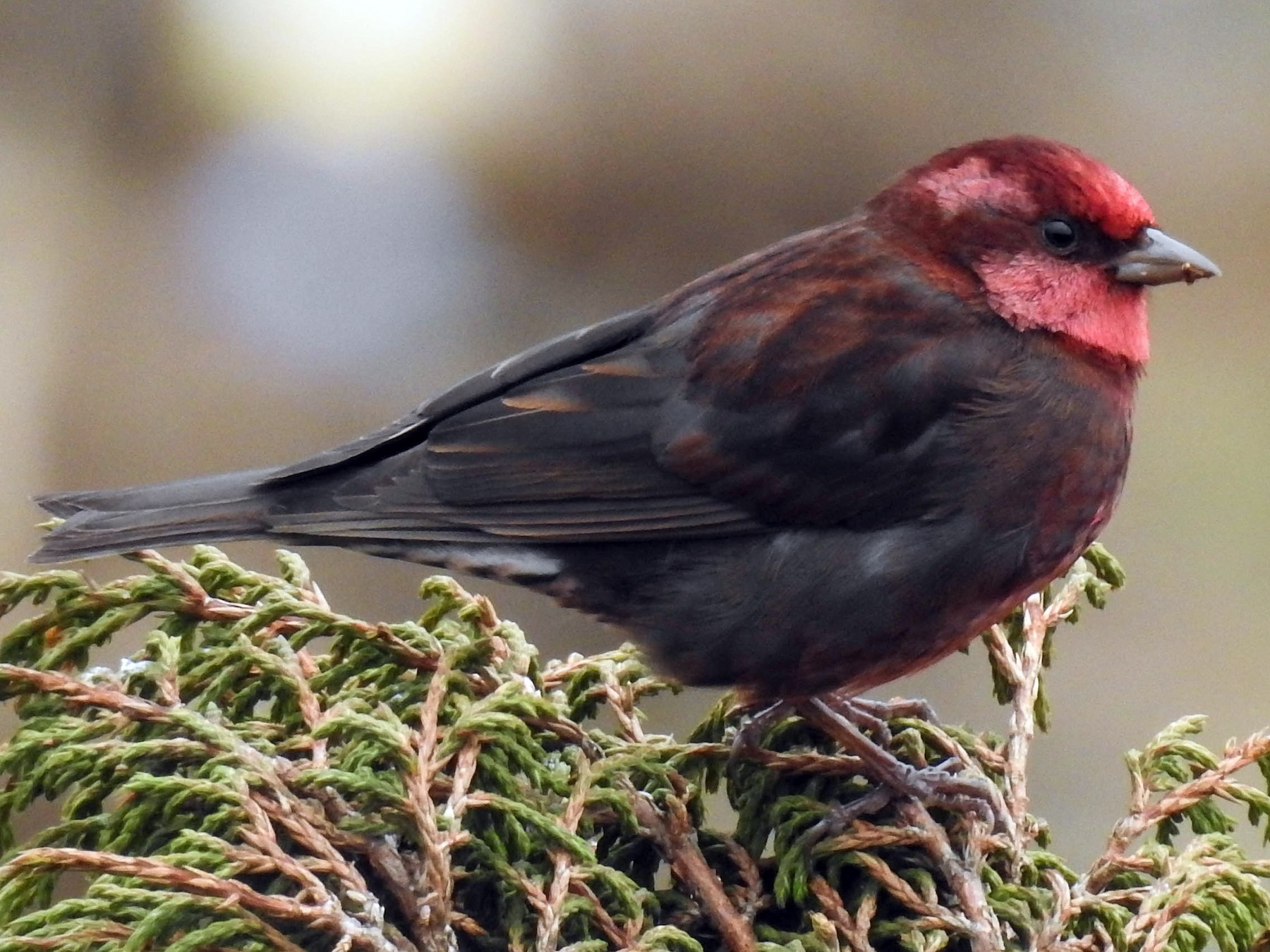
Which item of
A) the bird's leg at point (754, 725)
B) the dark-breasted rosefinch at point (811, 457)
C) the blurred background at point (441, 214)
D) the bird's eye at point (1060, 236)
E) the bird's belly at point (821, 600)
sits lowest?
the bird's leg at point (754, 725)

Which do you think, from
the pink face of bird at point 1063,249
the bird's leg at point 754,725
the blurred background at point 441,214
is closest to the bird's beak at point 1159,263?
the pink face of bird at point 1063,249

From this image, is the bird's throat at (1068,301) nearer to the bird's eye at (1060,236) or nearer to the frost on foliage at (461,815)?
the bird's eye at (1060,236)

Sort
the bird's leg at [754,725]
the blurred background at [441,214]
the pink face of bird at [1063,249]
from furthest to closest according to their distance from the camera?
the blurred background at [441,214] → the pink face of bird at [1063,249] → the bird's leg at [754,725]

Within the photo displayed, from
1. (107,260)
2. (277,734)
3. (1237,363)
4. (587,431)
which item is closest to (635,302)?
(107,260)

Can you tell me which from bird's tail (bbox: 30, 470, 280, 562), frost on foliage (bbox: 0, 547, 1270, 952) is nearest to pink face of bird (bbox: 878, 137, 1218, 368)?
frost on foliage (bbox: 0, 547, 1270, 952)

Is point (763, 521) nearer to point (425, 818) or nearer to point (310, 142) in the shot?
point (425, 818)

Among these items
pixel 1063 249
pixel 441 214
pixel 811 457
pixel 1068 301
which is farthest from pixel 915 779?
pixel 441 214

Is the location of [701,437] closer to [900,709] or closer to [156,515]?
[900,709]
